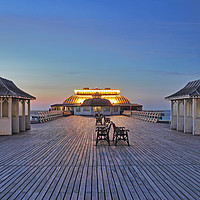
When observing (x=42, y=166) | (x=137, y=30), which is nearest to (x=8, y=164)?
(x=42, y=166)

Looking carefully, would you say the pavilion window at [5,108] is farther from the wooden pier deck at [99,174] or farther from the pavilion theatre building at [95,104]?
the pavilion theatre building at [95,104]

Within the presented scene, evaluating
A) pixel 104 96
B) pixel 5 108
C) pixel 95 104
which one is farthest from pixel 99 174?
pixel 104 96

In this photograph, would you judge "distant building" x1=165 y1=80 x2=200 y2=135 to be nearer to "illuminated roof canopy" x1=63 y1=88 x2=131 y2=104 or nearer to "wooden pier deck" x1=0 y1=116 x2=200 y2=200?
"wooden pier deck" x1=0 y1=116 x2=200 y2=200

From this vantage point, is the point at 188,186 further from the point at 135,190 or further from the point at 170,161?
the point at 170,161

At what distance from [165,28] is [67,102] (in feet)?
104

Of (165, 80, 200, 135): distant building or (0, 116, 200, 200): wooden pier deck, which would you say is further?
(165, 80, 200, 135): distant building

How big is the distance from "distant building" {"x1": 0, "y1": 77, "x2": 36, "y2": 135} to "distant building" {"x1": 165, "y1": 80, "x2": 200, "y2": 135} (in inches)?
379

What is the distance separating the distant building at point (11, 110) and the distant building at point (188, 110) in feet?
31.6

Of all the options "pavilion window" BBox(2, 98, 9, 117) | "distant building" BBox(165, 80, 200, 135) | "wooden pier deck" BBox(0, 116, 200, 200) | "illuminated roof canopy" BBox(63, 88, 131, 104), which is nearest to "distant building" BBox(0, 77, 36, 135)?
"pavilion window" BBox(2, 98, 9, 117)

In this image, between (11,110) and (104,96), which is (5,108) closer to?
(11,110)

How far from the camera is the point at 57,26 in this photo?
60.3 feet

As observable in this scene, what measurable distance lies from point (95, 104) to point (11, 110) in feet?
74.6

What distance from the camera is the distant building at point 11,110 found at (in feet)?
33.8

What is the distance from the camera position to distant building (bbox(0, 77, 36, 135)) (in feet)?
33.8
